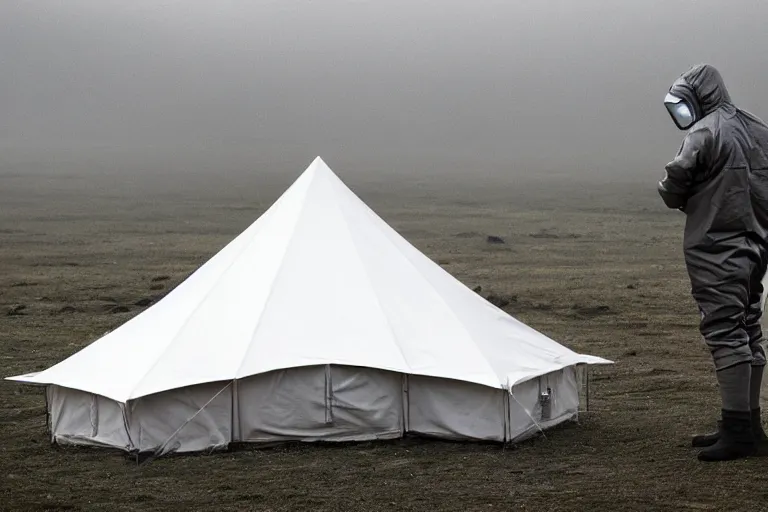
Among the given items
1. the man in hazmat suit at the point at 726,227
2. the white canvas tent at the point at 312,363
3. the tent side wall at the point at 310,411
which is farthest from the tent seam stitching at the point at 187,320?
the man in hazmat suit at the point at 726,227

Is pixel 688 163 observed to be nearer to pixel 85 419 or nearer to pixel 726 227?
pixel 726 227

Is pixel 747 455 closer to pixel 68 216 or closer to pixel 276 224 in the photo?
pixel 276 224

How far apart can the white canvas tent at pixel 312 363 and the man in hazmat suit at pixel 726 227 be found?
211 centimetres

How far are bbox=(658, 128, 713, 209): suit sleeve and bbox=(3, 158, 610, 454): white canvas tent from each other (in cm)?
247

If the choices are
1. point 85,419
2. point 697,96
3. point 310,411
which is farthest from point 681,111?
point 85,419

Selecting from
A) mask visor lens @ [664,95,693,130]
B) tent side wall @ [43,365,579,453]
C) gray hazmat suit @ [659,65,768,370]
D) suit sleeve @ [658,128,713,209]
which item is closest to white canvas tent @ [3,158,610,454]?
tent side wall @ [43,365,579,453]

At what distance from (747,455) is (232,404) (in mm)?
4679

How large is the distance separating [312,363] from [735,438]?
386cm

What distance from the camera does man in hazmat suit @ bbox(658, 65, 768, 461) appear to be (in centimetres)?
898

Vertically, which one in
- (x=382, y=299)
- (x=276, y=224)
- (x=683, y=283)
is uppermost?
(x=276, y=224)

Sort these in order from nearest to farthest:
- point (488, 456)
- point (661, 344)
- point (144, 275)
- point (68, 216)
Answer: point (488, 456) → point (661, 344) → point (144, 275) → point (68, 216)

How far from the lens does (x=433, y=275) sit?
12.1m

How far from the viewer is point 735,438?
909cm

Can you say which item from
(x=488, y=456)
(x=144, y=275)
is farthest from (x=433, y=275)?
(x=144, y=275)
